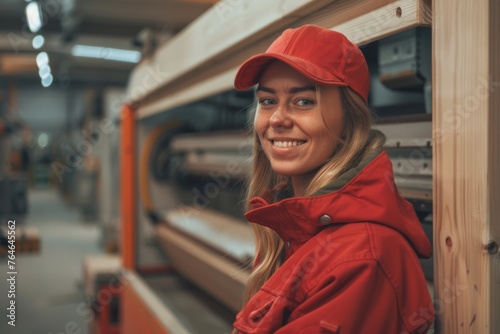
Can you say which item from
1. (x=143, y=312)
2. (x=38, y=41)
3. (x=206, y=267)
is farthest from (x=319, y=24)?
(x=38, y=41)

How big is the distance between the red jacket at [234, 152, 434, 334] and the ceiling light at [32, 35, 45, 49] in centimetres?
434

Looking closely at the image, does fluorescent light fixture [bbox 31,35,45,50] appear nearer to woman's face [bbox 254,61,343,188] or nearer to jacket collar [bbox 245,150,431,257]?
woman's face [bbox 254,61,343,188]

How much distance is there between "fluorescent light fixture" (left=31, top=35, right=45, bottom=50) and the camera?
4.72 meters

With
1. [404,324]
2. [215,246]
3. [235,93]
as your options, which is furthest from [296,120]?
[235,93]

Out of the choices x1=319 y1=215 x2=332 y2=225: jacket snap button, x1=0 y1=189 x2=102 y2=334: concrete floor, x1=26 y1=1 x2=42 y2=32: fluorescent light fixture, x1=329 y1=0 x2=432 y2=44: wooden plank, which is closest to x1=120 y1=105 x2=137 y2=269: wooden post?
x1=0 y1=189 x2=102 y2=334: concrete floor

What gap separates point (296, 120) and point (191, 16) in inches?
105

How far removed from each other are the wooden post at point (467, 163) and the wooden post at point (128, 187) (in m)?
2.62

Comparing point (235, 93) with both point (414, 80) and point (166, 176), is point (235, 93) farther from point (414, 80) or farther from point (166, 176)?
point (414, 80)

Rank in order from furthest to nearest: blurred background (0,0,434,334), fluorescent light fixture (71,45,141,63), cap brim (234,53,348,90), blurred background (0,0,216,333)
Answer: fluorescent light fixture (71,45,141,63) < blurred background (0,0,216,333) < blurred background (0,0,434,334) < cap brim (234,53,348,90)

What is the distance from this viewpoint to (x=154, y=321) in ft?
7.88

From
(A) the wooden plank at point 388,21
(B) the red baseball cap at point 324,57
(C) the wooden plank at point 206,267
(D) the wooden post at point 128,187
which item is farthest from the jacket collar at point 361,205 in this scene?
(D) the wooden post at point 128,187

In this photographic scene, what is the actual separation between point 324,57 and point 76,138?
12020mm

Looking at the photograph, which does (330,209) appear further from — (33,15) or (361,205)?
(33,15)

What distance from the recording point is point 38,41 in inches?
196
